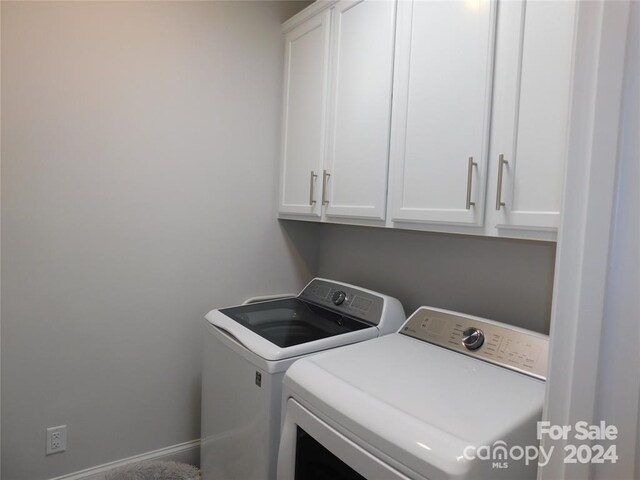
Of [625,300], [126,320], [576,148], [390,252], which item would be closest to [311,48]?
[390,252]

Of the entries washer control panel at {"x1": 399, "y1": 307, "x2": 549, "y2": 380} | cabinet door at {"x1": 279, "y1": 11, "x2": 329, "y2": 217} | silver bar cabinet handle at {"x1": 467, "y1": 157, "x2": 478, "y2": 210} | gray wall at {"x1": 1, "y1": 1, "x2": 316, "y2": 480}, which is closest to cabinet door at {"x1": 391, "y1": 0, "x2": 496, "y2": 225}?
silver bar cabinet handle at {"x1": 467, "y1": 157, "x2": 478, "y2": 210}

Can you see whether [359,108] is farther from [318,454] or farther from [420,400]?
[318,454]

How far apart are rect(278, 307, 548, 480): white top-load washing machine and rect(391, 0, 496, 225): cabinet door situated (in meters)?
0.42

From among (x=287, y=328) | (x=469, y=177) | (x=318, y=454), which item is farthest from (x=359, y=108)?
(x=318, y=454)

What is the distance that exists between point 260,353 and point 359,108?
3.33 feet

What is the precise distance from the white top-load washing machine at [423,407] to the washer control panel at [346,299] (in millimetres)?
263

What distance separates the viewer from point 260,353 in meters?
1.32

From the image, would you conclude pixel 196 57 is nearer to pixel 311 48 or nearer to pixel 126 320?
pixel 311 48

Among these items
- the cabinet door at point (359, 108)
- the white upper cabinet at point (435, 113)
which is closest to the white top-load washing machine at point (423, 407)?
the white upper cabinet at point (435, 113)

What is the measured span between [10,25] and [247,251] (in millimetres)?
1329

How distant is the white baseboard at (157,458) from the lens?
1.79m

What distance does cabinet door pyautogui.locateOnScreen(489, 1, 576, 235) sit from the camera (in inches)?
39.4

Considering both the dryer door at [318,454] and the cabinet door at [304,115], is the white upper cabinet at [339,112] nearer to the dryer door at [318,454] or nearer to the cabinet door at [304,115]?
the cabinet door at [304,115]

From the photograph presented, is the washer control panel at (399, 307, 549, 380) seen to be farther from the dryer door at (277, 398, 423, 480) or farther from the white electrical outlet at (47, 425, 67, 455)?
the white electrical outlet at (47, 425, 67, 455)
